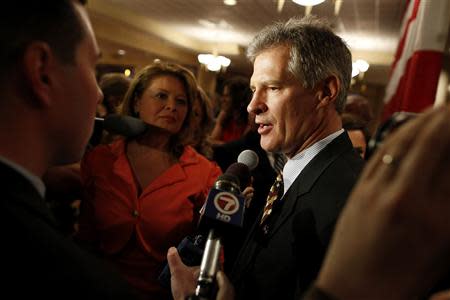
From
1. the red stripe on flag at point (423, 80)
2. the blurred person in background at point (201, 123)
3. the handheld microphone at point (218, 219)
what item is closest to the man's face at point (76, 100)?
the handheld microphone at point (218, 219)

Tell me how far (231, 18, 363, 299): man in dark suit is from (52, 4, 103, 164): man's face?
0.56 m

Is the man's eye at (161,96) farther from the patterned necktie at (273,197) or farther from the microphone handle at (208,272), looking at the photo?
the microphone handle at (208,272)

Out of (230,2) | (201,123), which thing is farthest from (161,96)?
(230,2)

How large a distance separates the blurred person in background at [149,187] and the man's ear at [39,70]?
99 centimetres

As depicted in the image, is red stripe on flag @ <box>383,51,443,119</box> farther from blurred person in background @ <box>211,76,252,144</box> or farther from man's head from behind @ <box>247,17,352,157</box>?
blurred person in background @ <box>211,76,252,144</box>

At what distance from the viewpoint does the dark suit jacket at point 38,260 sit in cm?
51

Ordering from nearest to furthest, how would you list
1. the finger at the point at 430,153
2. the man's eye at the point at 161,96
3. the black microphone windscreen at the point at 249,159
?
the finger at the point at 430,153 → the black microphone windscreen at the point at 249,159 → the man's eye at the point at 161,96

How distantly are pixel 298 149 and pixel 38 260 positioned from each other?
87 centimetres

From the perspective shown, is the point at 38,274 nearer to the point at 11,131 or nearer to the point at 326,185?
the point at 11,131

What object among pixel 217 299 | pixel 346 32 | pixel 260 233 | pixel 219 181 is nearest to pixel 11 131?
pixel 219 181

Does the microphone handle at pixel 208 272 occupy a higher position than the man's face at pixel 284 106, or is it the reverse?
the man's face at pixel 284 106

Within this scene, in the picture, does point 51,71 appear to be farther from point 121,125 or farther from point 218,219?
point 121,125

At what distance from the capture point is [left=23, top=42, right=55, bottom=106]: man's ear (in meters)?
0.63

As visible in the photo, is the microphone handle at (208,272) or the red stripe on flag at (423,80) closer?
the microphone handle at (208,272)
